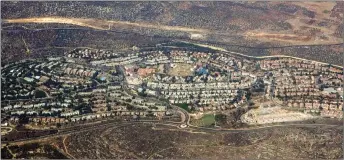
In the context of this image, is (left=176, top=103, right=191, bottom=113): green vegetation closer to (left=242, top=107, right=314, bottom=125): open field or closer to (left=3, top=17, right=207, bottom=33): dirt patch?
(left=242, top=107, right=314, bottom=125): open field

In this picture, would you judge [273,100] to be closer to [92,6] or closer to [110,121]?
A: [110,121]

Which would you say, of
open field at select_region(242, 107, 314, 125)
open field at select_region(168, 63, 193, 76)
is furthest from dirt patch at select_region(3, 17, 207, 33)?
open field at select_region(242, 107, 314, 125)

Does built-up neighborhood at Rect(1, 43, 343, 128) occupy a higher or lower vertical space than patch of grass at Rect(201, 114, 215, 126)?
higher

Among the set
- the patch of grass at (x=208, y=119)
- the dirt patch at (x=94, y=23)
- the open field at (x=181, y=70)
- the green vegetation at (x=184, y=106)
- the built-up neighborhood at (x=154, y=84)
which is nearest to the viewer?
the patch of grass at (x=208, y=119)

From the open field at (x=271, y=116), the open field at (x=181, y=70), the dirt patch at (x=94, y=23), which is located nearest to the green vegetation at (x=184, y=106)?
the open field at (x=271, y=116)

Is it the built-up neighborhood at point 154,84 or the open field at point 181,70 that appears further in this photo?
the open field at point 181,70

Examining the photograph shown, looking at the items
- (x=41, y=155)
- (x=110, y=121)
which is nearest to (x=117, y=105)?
(x=110, y=121)

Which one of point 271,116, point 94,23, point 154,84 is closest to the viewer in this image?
point 271,116

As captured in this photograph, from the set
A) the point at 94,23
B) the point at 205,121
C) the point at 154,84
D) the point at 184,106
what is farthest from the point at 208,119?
the point at 94,23

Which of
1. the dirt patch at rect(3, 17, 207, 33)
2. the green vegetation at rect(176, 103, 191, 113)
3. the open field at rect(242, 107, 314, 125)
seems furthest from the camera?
the dirt patch at rect(3, 17, 207, 33)

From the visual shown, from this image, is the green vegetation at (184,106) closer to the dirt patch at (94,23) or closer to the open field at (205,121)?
the open field at (205,121)

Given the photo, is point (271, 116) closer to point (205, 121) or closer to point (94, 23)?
point (205, 121)
